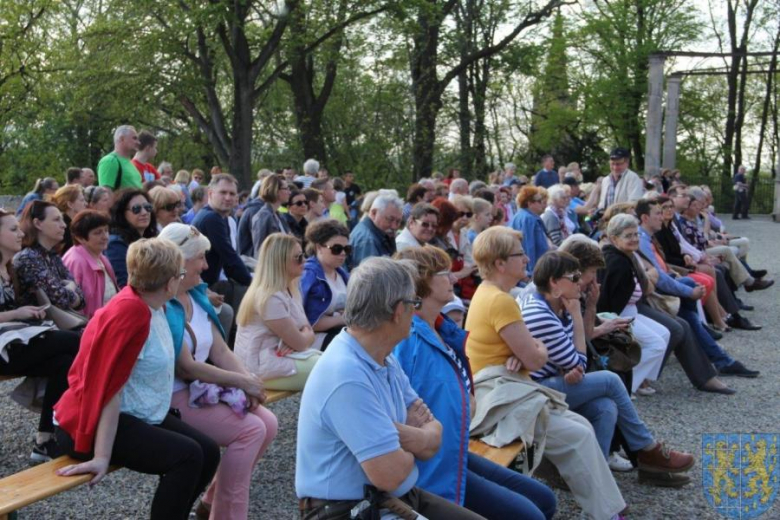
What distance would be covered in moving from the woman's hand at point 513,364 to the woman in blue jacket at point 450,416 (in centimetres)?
57

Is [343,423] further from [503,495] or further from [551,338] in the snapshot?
[551,338]

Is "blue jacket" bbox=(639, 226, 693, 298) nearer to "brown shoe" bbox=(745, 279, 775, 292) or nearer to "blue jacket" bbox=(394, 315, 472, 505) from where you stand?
"brown shoe" bbox=(745, 279, 775, 292)

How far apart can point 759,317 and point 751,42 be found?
2704cm

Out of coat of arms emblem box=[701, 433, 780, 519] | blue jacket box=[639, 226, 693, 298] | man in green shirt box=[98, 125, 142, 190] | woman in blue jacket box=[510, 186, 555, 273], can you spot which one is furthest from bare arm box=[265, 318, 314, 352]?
woman in blue jacket box=[510, 186, 555, 273]

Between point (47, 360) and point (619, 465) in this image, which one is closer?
point (47, 360)

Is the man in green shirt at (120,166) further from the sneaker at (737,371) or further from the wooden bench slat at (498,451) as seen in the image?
the sneaker at (737,371)

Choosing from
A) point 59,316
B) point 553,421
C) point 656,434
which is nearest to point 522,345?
point 553,421

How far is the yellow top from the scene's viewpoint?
414 centimetres

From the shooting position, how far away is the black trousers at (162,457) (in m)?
3.43

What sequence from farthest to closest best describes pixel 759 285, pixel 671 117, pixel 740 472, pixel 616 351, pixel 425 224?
pixel 671 117
pixel 759 285
pixel 425 224
pixel 616 351
pixel 740 472

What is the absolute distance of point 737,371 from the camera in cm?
758

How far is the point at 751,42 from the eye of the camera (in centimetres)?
3378

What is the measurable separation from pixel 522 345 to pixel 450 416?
94cm

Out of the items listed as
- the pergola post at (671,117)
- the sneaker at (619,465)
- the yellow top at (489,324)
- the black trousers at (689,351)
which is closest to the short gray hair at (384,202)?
the black trousers at (689,351)
